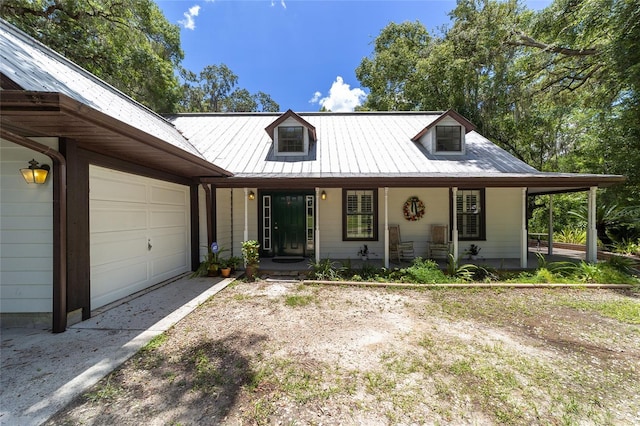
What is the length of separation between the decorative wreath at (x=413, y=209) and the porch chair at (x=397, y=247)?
571 millimetres

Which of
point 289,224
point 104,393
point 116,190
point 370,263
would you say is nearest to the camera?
point 104,393

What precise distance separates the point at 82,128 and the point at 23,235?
1767mm

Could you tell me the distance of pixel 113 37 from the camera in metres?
10.6

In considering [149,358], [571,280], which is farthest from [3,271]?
[571,280]

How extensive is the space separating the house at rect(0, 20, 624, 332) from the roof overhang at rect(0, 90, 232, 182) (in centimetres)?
2

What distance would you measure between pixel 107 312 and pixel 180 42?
46.3 ft

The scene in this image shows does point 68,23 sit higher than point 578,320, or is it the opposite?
point 68,23

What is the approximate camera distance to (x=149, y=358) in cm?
282

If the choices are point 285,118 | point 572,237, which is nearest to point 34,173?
point 285,118

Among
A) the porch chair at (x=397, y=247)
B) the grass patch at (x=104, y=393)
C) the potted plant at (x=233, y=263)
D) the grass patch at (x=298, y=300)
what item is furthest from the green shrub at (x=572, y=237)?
the grass patch at (x=104, y=393)

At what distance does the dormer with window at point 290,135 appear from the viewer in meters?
8.10

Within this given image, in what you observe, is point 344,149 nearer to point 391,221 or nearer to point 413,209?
point 391,221

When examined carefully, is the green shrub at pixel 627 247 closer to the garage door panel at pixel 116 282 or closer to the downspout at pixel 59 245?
the garage door panel at pixel 116 282

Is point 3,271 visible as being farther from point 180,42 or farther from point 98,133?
point 180,42
